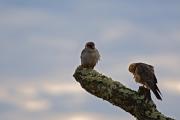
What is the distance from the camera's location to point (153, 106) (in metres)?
6.56

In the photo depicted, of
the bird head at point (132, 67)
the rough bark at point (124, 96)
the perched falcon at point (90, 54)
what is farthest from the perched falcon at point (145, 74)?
the perched falcon at point (90, 54)

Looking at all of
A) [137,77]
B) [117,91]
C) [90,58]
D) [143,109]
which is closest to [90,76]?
[117,91]

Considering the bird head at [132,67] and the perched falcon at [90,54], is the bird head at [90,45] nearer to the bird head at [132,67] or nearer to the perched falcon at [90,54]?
the perched falcon at [90,54]

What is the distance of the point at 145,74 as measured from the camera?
33.6 feet

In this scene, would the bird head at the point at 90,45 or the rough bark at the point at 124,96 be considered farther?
the bird head at the point at 90,45

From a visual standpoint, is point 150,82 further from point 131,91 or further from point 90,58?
point 90,58

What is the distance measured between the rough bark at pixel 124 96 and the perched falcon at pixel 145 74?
1.99 metres

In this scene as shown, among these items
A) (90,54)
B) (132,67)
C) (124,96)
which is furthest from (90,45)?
(124,96)

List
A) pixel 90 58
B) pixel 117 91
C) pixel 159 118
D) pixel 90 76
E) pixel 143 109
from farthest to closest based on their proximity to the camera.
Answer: pixel 90 58
pixel 90 76
pixel 117 91
pixel 143 109
pixel 159 118

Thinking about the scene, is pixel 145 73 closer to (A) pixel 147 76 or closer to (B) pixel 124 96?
(A) pixel 147 76

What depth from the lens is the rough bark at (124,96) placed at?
6.44m

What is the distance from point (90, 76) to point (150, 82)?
86.6 inches

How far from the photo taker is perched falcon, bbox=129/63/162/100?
9.50 metres

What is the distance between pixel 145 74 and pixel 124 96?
11.6 ft
